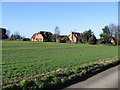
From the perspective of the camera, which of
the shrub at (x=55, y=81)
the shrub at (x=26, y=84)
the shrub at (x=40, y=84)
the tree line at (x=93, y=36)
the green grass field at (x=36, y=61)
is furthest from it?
the tree line at (x=93, y=36)

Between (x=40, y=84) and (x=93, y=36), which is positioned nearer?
(x=40, y=84)

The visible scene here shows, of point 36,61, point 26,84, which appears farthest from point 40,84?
point 36,61

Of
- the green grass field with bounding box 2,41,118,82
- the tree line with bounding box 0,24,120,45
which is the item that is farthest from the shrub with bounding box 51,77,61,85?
the tree line with bounding box 0,24,120,45

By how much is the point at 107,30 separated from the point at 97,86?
8027 cm

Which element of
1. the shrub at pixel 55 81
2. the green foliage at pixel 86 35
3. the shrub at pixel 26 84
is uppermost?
the green foliage at pixel 86 35

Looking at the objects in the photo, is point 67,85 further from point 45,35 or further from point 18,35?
point 45,35

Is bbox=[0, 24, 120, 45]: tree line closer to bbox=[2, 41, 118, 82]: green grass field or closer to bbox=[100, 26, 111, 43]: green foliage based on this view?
bbox=[100, 26, 111, 43]: green foliage

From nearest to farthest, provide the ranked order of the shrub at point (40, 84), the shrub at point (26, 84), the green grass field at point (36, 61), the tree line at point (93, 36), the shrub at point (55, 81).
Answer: the shrub at point (26, 84)
the shrub at point (40, 84)
the shrub at point (55, 81)
the green grass field at point (36, 61)
the tree line at point (93, 36)

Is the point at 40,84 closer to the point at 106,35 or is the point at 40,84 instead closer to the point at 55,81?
the point at 55,81

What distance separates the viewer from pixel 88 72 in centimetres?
1062

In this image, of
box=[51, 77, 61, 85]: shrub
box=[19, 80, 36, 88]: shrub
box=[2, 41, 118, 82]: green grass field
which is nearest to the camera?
box=[19, 80, 36, 88]: shrub

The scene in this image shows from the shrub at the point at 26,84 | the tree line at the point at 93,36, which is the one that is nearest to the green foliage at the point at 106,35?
the tree line at the point at 93,36

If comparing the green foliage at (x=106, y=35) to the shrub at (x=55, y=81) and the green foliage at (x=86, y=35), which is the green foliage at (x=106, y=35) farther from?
the shrub at (x=55, y=81)

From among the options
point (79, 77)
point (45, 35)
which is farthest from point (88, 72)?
point (45, 35)
